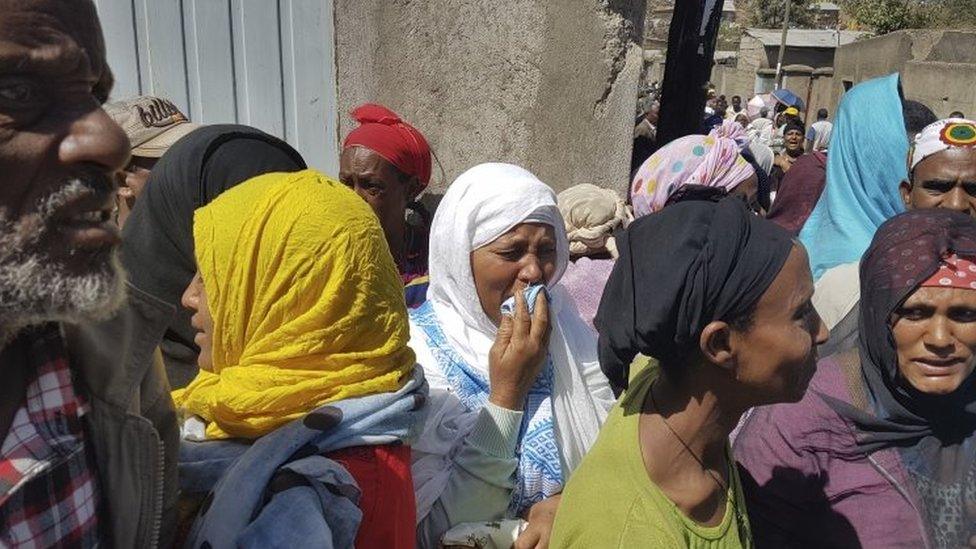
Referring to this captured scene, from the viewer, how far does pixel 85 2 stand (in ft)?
3.96

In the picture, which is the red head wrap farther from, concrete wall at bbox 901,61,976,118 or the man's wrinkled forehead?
concrete wall at bbox 901,61,976,118

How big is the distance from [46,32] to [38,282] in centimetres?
35

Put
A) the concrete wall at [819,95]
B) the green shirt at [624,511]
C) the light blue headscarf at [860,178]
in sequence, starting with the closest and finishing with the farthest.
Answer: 1. the green shirt at [624,511]
2. the light blue headscarf at [860,178]
3. the concrete wall at [819,95]

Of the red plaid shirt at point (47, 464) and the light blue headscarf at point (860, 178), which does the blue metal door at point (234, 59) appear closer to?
the light blue headscarf at point (860, 178)

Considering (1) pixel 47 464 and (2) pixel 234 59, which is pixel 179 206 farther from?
(2) pixel 234 59

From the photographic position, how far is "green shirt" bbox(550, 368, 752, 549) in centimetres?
141

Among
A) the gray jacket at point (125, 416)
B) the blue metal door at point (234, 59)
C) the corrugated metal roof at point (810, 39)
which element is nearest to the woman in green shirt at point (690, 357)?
the gray jacket at point (125, 416)

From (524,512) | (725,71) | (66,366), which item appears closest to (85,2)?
(66,366)

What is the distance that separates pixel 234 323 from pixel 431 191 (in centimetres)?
237

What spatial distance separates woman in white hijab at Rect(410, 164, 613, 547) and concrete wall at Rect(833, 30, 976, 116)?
1183 cm

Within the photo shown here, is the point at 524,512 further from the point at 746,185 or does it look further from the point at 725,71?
the point at 725,71

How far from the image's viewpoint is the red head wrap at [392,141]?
10.3ft

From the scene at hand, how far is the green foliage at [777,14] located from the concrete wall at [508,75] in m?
37.3

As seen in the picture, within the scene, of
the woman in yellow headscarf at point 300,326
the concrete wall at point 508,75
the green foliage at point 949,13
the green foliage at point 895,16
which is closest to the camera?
the woman in yellow headscarf at point 300,326
